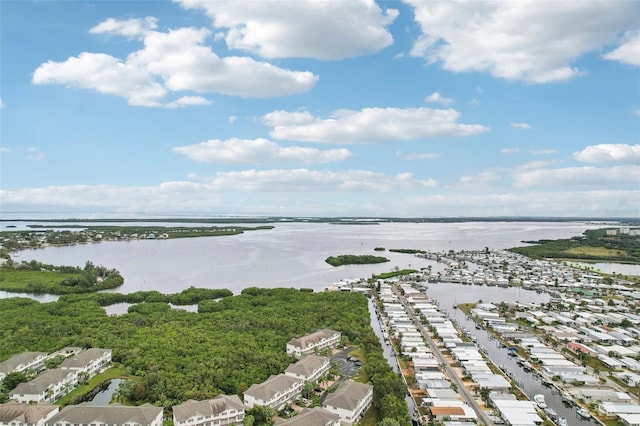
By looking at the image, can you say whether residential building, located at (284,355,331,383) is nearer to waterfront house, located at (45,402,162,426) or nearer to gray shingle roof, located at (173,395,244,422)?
gray shingle roof, located at (173,395,244,422)

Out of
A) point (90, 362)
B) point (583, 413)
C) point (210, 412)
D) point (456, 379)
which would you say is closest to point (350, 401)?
point (210, 412)

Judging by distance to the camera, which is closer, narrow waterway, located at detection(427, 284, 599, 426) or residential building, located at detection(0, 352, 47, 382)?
narrow waterway, located at detection(427, 284, 599, 426)

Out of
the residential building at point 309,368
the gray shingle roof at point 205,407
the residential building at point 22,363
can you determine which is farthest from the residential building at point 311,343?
the residential building at point 22,363

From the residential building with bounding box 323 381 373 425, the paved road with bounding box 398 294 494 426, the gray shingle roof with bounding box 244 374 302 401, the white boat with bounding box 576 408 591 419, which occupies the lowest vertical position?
the white boat with bounding box 576 408 591 419

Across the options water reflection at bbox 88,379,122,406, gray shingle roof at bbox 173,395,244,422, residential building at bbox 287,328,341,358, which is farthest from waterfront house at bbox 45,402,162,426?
residential building at bbox 287,328,341,358

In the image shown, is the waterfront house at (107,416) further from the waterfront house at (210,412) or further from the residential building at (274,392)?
the residential building at (274,392)

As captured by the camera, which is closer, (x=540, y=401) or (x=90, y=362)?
(x=540, y=401)

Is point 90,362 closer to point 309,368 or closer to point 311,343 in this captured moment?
point 309,368

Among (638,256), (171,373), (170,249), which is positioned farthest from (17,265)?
(638,256)
